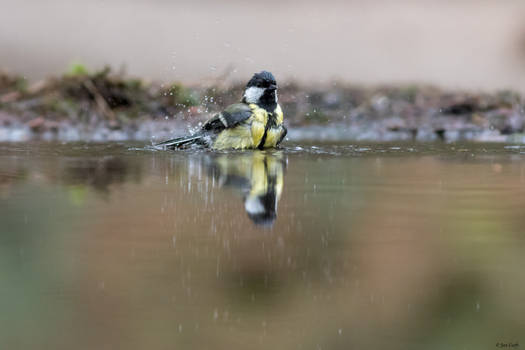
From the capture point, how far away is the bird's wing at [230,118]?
623 cm

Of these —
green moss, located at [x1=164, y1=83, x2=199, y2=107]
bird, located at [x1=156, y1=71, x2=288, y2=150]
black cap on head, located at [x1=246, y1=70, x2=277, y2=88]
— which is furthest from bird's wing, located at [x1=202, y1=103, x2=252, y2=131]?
green moss, located at [x1=164, y1=83, x2=199, y2=107]

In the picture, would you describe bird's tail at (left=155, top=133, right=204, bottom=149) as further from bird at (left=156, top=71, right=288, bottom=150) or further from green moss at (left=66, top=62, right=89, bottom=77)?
green moss at (left=66, top=62, right=89, bottom=77)

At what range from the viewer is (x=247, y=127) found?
625 centimetres

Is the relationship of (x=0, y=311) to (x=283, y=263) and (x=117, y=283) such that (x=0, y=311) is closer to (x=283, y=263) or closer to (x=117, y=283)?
(x=117, y=283)

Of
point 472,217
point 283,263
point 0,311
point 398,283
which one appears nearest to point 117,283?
point 0,311

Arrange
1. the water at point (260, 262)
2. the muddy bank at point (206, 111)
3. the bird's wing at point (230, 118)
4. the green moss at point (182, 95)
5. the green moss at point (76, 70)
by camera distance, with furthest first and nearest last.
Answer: the green moss at point (182, 95) → the green moss at point (76, 70) → the muddy bank at point (206, 111) → the bird's wing at point (230, 118) → the water at point (260, 262)

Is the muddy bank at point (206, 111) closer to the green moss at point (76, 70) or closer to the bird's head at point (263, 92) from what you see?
the green moss at point (76, 70)

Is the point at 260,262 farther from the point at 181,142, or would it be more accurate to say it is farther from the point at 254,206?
the point at 181,142

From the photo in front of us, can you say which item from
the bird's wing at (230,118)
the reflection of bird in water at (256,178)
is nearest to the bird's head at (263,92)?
the bird's wing at (230,118)

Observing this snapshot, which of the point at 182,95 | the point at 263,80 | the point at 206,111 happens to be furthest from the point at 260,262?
the point at 182,95

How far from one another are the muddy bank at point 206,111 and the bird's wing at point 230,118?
64.9 inches

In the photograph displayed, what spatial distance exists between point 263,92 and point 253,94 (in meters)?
0.13

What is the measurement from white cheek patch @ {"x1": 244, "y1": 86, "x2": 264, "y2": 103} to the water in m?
2.23

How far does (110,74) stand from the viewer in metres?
9.83
